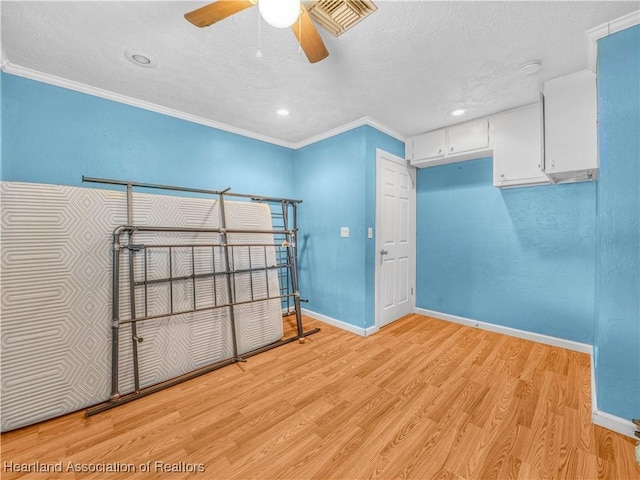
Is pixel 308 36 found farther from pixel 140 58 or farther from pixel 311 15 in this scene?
pixel 140 58

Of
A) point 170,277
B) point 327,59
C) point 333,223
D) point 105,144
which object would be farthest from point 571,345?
A: point 105,144

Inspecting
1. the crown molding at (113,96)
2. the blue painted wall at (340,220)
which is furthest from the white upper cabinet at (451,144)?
the crown molding at (113,96)

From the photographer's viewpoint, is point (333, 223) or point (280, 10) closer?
point (280, 10)

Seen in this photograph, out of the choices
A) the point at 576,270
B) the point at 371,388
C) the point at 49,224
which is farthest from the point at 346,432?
the point at 576,270

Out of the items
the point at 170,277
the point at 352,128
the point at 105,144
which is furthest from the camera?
the point at 352,128

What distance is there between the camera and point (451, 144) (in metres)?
3.30

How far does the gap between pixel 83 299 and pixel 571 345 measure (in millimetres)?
4495

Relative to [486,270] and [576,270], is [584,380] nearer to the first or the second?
[576,270]

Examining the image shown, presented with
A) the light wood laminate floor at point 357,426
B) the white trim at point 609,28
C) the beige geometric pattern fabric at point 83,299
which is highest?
the white trim at point 609,28

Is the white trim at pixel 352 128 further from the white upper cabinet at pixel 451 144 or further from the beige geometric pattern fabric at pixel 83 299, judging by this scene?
the beige geometric pattern fabric at pixel 83 299

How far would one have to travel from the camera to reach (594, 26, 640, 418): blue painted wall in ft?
5.30

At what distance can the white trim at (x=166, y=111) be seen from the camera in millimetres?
2143

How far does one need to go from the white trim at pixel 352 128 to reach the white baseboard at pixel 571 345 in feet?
8.29

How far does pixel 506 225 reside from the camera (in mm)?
3139
